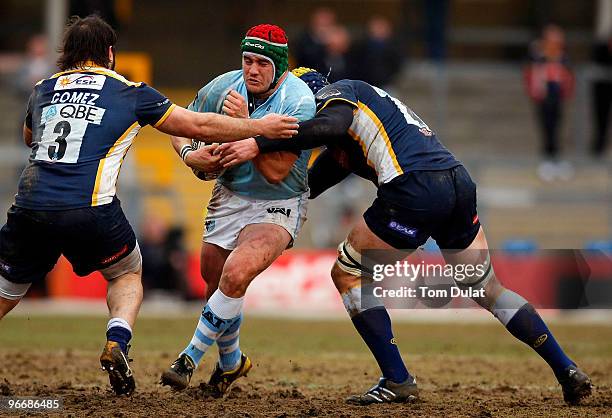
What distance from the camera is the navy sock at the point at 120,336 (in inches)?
311

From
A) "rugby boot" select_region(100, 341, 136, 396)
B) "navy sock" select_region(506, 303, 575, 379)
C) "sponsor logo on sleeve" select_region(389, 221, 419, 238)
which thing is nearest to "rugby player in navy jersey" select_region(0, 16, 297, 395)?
"rugby boot" select_region(100, 341, 136, 396)

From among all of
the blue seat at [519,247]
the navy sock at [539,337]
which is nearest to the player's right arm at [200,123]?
the navy sock at [539,337]

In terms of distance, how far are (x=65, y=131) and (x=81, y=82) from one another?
1.22ft

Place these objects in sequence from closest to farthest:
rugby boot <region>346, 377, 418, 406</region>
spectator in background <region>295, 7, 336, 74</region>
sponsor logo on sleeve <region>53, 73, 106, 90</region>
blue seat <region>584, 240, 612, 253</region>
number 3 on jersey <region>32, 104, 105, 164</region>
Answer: number 3 on jersey <region>32, 104, 105, 164</region>
sponsor logo on sleeve <region>53, 73, 106, 90</region>
rugby boot <region>346, 377, 418, 406</region>
blue seat <region>584, 240, 612, 253</region>
spectator in background <region>295, 7, 336, 74</region>

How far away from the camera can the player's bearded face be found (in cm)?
838

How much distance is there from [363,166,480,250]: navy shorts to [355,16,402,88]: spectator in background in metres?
11.6

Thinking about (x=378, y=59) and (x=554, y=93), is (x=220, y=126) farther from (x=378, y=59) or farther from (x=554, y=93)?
(x=554, y=93)

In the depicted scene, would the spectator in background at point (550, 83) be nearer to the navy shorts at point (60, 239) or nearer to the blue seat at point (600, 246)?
the blue seat at point (600, 246)

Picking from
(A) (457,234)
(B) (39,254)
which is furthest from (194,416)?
(A) (457,234)

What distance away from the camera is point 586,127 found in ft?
75.9

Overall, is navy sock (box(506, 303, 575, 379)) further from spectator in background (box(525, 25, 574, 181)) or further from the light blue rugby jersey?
spectator in background (box(525, 25, 574, 181))

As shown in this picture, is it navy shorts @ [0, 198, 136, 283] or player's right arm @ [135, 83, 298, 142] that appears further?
player's right arm @ [135, 83, 298, 142]

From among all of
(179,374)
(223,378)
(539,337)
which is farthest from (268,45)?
(539,337)

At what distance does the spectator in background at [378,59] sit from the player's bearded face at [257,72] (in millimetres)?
11510
